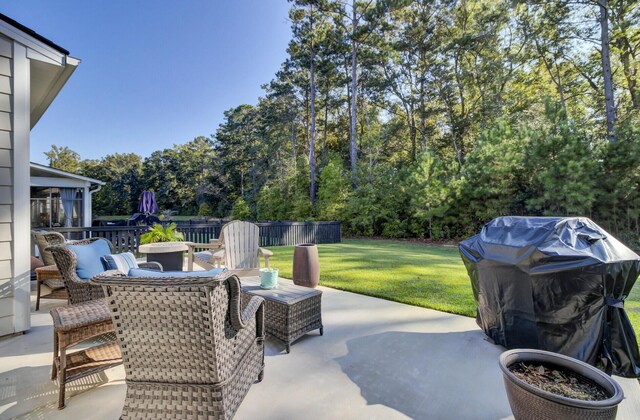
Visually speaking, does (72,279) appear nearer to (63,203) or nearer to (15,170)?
(15,170)

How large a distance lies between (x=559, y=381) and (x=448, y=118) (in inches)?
718

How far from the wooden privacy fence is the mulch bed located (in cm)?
719

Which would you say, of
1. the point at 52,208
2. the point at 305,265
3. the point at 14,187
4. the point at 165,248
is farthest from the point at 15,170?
the point at 52,208

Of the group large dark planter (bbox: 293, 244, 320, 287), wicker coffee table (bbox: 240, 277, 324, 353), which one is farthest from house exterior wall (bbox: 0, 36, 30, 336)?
large dark planter (bbox: 293, 244, 320, 287)

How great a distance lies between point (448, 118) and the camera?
57.0ft

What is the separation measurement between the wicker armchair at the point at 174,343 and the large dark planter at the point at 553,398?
1385 mm

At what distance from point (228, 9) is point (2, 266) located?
1001 cm

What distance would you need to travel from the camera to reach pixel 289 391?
6.21 ft

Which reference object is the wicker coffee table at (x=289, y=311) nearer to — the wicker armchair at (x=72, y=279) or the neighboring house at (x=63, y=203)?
the wicker armchair at (x=72, y=279)

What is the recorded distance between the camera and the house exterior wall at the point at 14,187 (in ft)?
8.66

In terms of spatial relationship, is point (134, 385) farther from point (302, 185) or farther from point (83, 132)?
point (83, 132)

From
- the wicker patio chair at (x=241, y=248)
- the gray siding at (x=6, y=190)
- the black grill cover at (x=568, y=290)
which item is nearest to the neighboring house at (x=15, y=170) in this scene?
the gray siding at (x=6, y=190)

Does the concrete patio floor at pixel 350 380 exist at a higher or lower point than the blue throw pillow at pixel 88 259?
lower

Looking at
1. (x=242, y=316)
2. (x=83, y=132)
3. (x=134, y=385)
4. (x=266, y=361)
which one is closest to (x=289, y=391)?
(x=266, y=361)
